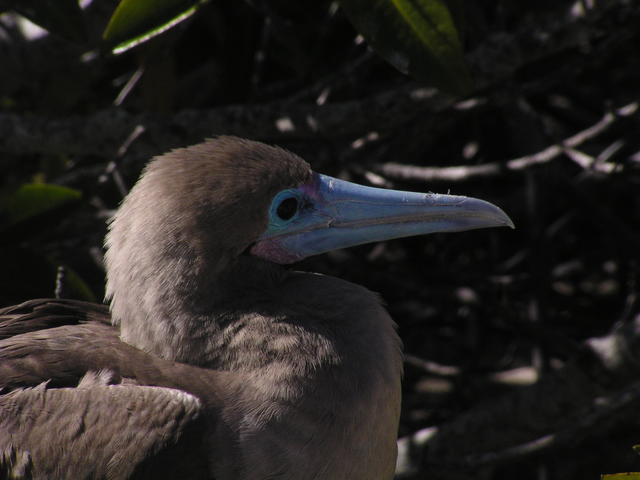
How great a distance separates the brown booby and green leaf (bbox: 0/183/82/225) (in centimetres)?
54

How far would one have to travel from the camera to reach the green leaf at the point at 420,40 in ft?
8.82

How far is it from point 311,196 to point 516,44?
1122 millimetres

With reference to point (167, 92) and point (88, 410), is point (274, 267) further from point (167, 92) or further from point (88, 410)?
point (167, 92)

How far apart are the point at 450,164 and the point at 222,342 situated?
9.40ft

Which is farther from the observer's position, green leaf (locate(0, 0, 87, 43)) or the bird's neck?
green leaf (locate(0, 0, 87, 43))

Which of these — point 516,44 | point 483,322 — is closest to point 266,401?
point 516,44

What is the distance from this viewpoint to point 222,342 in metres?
2.45

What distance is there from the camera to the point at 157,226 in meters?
2.54

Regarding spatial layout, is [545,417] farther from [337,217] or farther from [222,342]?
[222,342]

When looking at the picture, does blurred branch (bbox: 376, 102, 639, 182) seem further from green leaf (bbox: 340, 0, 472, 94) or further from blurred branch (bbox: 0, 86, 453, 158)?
green leaf (bbox: 340, 0, 472, 94)

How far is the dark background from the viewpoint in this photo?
127 inches

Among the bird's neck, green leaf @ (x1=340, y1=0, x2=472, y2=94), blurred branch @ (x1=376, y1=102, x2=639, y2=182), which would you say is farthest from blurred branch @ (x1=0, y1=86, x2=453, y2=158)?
the bird's neck

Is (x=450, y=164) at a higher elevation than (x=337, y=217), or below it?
below

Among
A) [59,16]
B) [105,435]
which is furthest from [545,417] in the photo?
[59,16]
